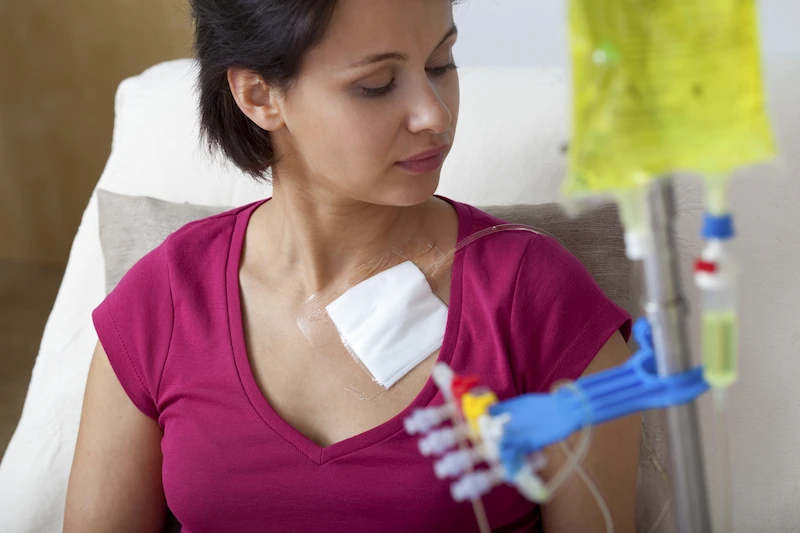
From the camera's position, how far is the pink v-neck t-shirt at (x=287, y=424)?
3.74 ft

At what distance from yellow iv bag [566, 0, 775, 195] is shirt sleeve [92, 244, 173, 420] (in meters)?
0.90

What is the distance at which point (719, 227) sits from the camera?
0.52 meters

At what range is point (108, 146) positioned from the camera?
3.09m

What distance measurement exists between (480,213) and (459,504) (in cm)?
40

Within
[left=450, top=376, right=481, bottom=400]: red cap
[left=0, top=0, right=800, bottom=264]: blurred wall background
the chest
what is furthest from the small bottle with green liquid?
[left=0, top=0, right=800, bottom=264]: blurred wall background

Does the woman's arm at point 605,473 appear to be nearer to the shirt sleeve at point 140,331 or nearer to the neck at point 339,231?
the neck at point 339,231

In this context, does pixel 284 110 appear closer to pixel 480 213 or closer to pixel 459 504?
pixel 480 213

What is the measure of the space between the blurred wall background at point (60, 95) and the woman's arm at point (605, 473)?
2.02m

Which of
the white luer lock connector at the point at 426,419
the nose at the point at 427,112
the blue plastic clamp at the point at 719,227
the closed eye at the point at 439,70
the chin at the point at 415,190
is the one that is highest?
the closed eye at the point at 439,70

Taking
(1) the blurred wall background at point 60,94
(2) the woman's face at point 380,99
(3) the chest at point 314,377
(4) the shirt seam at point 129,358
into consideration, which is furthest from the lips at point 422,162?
(1) the blurred wall background at point 60,94

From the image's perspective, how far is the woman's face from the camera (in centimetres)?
102

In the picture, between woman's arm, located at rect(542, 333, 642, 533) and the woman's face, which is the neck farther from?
woman's arm, located at rect(542, 333, 642, 533)

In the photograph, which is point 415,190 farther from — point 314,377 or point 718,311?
point 718,311

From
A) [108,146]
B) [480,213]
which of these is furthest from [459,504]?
[108,146]
